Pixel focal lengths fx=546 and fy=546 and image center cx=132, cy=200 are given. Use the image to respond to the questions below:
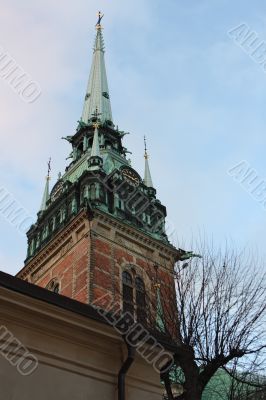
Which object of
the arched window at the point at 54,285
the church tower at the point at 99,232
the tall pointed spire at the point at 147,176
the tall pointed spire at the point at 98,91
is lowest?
the arched window at the point at 54,285

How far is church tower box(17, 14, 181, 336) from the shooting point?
27.0m

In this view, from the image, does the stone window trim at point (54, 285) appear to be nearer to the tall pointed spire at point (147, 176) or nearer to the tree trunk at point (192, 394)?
the tall pointed spire at point (147, 176)

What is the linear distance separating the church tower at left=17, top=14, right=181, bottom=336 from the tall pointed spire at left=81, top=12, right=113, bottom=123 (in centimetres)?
331

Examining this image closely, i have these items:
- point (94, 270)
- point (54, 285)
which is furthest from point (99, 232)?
point (54, 285)

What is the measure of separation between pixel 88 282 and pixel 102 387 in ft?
55.5

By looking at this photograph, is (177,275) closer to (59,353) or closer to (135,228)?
(59,353)

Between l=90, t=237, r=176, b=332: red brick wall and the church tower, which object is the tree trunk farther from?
l=90, t=237, r=176, b=332: red brick wall

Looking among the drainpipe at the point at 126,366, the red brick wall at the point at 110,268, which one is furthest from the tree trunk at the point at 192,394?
the red brick wall at the point at 110,268

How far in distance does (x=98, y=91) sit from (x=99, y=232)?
2019 centimetres

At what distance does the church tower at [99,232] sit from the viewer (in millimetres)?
27016

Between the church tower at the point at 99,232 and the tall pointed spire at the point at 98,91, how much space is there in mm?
3315

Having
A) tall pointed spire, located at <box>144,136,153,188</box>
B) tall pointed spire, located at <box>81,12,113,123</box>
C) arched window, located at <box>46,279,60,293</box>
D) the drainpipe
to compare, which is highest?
tall pointed spire, located at <box>81,12,113,123</box>

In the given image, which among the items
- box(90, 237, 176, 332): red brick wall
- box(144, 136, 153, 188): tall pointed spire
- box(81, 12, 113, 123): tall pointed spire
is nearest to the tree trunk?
box(90, 237, 176, 332): red brick wall

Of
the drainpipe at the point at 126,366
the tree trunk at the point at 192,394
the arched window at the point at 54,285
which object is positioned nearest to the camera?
Result: the drainpipe at the point at 126,366
